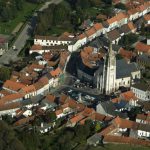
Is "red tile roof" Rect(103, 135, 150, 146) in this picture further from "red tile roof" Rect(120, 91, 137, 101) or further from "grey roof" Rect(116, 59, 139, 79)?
"grey roof" Rect(116, 59, 139, 79)

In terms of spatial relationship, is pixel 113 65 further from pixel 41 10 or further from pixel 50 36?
pixel 41 10

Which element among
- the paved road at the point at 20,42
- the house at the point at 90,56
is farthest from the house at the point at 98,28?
the paved road at the point at 20,42

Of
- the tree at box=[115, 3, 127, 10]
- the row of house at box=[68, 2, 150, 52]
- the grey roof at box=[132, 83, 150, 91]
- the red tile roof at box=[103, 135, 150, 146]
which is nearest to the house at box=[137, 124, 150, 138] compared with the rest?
the red tile roof at box=[103, 135, 150, 146]

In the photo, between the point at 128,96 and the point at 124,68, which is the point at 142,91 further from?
the point at 124,68

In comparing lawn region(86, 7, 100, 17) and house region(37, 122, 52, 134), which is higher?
lawn region(86, 7, 100, 17)

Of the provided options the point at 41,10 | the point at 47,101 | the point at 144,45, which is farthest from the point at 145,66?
the point at 41,10
